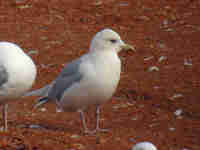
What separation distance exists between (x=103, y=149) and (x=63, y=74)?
1.29 m

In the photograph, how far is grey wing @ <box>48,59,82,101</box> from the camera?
6320mm

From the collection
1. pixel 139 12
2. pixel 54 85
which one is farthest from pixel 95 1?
Answer: pixel 54 85

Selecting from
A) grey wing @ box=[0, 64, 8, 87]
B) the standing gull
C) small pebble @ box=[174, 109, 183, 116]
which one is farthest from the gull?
small pebble @ box=[174, 109, 183, 116]

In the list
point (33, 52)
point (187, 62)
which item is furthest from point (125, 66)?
point (33, 52)

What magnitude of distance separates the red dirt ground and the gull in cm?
44

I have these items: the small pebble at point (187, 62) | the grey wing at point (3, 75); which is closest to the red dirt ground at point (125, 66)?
the small pebble at point (187, 62)

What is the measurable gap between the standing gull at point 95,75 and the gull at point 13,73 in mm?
562

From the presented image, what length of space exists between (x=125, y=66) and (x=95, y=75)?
331 cm

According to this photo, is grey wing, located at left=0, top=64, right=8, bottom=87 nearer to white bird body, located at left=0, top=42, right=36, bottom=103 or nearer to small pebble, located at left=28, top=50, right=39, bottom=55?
white bird body, located at left=0, top=42, right=36, bottom=103

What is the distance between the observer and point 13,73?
5.93 meters

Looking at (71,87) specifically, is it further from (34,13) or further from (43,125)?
(34,13)

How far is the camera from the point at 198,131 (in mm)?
6770

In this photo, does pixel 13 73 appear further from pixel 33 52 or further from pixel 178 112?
pixel 33 52

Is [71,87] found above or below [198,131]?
above
